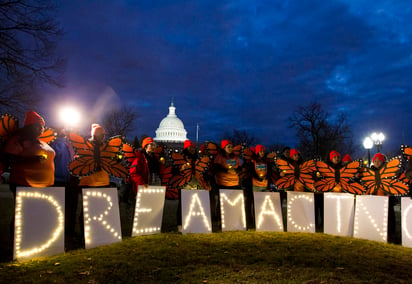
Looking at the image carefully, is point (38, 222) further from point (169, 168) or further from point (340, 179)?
point (340, 179)

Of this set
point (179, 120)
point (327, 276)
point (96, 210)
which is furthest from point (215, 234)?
point (179, 120)

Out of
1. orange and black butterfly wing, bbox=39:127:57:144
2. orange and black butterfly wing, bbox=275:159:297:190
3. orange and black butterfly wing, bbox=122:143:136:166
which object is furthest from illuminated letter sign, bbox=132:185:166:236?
orange and black butterfly wing, bbox=275:159:297:190

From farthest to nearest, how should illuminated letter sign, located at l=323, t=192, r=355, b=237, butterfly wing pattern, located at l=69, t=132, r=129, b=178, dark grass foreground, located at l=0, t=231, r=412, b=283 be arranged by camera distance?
illuminated letter sign, located at l=323, t=192, r=355, b=237 < butterfly wing pattern, located at l=69, t=132, r=129, b=178 < dark grass foreground, located at l=0, t=231, r=412, b=283

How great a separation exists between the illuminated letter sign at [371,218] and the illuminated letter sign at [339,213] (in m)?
0.16

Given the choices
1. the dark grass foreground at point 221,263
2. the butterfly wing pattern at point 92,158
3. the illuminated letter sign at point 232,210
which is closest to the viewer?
the dark grass foreground at point 221,263

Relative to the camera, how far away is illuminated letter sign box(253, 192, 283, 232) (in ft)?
24.2

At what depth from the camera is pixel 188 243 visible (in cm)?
599

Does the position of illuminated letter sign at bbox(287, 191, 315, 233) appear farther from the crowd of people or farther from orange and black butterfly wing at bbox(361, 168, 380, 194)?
orange and black butterfly wing at bbox(361, 168, 380, 194)

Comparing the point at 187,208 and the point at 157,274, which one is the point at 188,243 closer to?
the point at 187,208

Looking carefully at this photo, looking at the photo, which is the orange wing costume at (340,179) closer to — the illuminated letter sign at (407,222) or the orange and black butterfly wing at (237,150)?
the illuminated letter sign at (407,222)

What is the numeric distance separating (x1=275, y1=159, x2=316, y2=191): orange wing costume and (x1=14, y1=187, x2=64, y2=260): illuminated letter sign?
194 inches

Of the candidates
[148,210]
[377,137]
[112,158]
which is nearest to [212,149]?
[148,210]

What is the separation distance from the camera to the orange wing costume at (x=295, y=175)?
7.98 m

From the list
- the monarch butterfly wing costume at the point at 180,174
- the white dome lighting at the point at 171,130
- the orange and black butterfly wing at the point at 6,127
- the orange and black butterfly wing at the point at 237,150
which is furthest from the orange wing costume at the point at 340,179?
the white dome lighting at the point at 171,130
